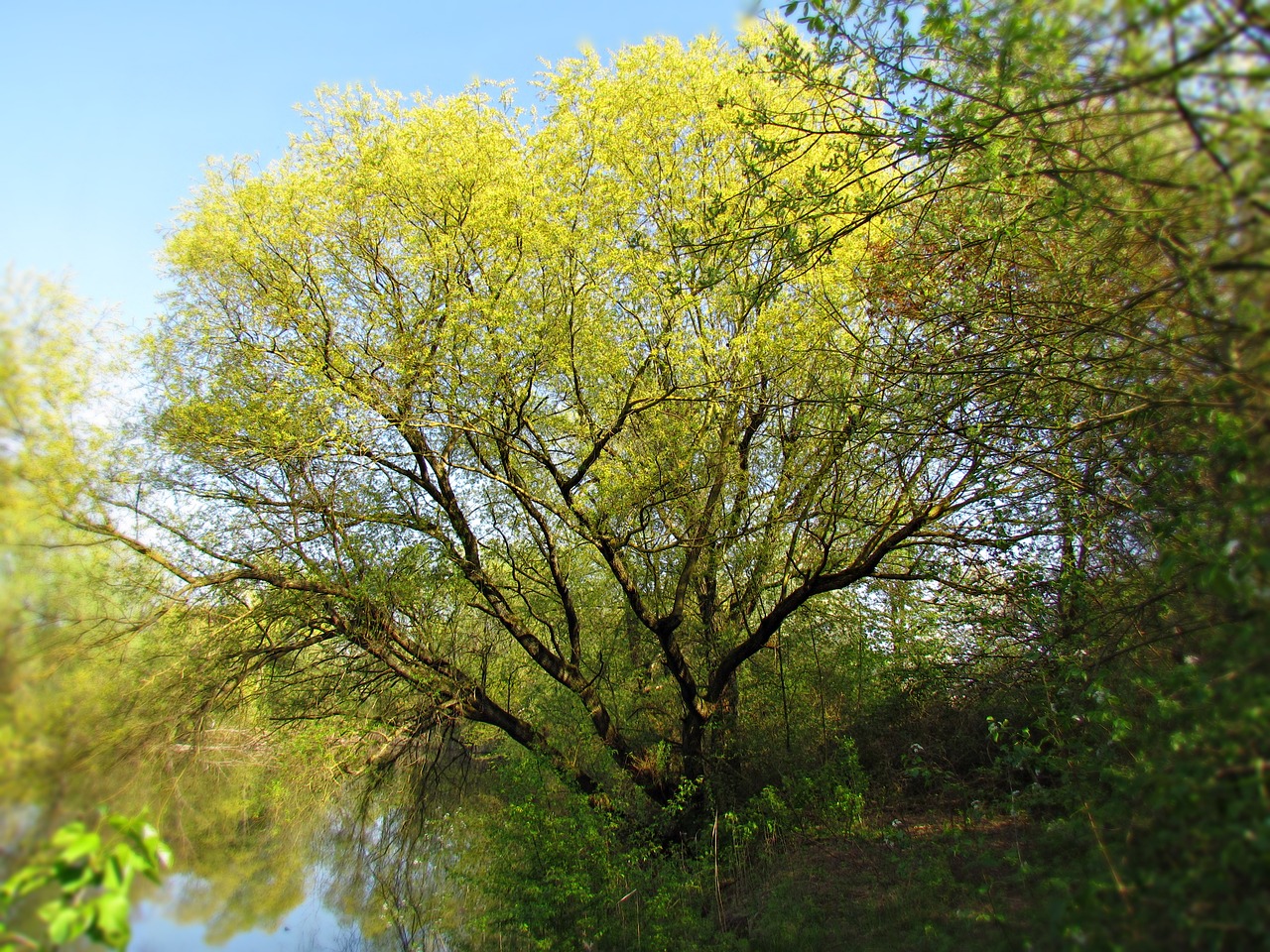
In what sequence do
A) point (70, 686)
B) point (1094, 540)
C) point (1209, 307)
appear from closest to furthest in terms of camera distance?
point (1209, 307) → point (70, 686) → point (1094, 540)

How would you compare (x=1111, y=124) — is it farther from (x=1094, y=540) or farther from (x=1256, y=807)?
(x=1094, y=540)

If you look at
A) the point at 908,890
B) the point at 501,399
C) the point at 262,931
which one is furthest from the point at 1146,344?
the point at 262,931

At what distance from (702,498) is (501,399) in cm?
280

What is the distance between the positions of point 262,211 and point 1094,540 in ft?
30.3

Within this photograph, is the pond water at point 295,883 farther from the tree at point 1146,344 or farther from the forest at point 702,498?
the tree at point 1146,344

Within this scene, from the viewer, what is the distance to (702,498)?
9539 mm

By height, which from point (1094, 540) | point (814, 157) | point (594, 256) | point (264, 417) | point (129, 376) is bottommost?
point (1094, 540)

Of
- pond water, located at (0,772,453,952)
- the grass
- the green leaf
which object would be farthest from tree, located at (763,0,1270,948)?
pond water, located at (0,772,453,952)

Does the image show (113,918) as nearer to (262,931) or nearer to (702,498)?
(702,498)

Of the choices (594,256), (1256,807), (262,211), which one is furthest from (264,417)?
(1256,807)

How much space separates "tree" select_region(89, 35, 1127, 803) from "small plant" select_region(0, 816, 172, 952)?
192 inches

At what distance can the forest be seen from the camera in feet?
12.8

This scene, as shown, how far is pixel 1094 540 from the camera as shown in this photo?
6.42 meters

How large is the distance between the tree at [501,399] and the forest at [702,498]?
64 mm
